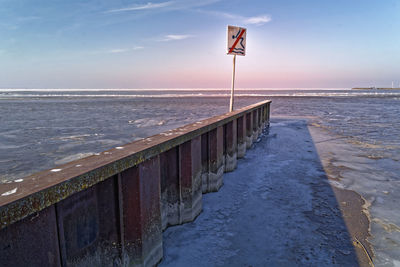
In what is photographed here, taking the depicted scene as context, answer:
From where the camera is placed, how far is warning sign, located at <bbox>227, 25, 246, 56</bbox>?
830 cm

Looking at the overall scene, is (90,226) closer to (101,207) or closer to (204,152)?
(101,207)

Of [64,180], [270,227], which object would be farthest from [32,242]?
[270,227]

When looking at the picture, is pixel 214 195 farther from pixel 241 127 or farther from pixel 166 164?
pixel 241 127

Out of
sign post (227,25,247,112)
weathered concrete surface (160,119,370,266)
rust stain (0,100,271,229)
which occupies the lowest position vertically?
weathered concrete surface (160,119,370,266)

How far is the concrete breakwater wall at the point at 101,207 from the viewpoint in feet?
5.44

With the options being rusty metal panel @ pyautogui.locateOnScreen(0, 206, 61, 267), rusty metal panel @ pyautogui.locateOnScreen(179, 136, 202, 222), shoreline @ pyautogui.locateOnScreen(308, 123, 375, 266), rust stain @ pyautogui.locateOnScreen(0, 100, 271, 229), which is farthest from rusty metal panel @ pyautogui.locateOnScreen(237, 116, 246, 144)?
rusty metal panel @ pyautogui.locateOnScreen(0, 206, 61, 267)

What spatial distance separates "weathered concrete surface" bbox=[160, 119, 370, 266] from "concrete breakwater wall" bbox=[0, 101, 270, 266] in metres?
0.43

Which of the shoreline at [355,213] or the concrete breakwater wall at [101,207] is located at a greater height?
the concrete breakwater wall at [101,207]

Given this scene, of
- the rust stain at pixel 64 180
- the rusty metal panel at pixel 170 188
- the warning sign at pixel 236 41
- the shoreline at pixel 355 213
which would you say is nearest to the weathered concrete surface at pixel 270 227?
the shoreline at pixel 355 213

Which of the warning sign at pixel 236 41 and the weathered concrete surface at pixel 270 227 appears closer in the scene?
the weathered concrete surface at pixel 270 227

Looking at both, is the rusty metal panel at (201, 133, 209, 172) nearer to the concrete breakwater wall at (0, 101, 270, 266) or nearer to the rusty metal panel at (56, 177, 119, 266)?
the concrete breakwater wall at (0, 101, 270, 266)

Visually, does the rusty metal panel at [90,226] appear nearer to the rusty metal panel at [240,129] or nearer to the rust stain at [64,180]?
the rust stain at [64,180]

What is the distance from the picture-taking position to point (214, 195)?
5.18 m

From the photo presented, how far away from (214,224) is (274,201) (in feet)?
4.61
